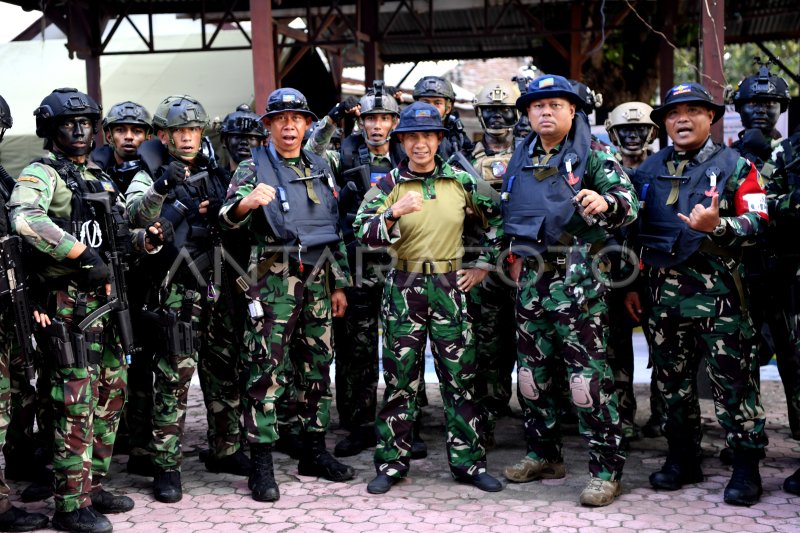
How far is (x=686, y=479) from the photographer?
5.20 meters

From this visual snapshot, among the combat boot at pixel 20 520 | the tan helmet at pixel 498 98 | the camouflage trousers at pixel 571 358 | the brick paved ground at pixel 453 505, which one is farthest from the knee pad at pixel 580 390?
the combat boot at pixel 20 520

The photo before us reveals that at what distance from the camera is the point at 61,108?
185 inches

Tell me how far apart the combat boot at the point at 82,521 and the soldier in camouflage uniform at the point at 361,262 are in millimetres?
1759

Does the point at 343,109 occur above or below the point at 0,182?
above

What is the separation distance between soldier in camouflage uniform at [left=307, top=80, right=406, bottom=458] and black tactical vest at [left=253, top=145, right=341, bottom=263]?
1.44ft

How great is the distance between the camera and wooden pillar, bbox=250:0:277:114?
872 cm

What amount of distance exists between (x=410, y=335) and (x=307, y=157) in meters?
1.30

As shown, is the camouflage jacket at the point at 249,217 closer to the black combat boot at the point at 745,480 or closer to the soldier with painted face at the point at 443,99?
the soldier with painted face at the point at 443,99

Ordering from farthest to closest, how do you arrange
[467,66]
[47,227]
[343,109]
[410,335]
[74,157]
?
[467,66] < [343,109] < [410,335] < [74,157] < [47,227]

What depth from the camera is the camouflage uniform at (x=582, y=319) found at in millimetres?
4883

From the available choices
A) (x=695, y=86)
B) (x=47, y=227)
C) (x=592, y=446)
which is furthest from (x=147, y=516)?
(x=695, y=86)

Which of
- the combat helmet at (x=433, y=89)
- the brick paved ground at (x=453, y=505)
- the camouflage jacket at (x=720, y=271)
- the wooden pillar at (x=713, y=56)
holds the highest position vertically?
the wooden pillar at (x=713, y=56)

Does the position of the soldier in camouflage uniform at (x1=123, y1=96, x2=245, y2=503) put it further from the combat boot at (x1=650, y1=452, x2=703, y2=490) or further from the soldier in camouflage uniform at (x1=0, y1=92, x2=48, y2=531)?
the combat boot at (x1=650, y1=452, x2=703, y2=490)

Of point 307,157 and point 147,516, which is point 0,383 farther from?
point 307,157
